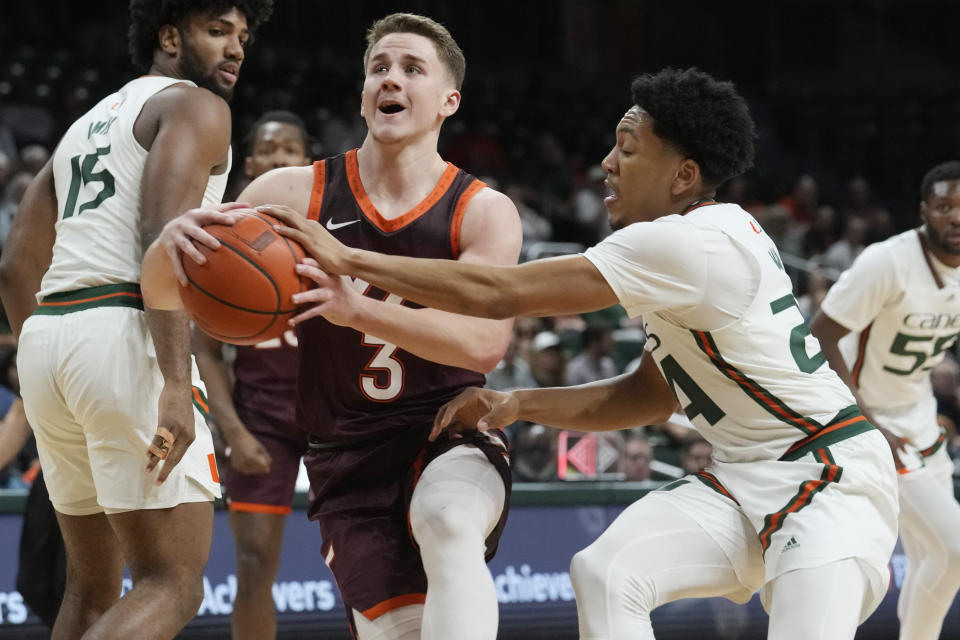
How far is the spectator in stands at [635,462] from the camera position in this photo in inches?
301

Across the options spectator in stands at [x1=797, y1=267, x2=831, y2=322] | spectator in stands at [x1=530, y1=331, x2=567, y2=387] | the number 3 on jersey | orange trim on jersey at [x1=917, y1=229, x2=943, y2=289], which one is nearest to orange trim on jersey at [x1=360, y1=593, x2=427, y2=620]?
the number 3 on jersey

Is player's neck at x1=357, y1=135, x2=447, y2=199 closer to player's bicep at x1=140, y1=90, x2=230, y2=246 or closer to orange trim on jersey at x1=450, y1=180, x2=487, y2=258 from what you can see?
orange trim on jersey at x1=450, y1=180, x2=487, y2=258

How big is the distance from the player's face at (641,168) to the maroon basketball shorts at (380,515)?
2.67 feet

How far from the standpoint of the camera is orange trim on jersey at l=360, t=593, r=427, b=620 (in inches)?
144

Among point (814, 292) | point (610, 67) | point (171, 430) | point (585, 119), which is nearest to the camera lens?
point (171, 430)

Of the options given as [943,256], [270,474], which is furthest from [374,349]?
[943,256]

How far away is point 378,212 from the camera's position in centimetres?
375

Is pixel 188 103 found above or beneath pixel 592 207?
beneath

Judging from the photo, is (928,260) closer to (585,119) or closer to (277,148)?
(277,148)

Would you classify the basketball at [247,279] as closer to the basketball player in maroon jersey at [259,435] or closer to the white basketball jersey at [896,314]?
the basketball player in maroon jersey at [259,435]

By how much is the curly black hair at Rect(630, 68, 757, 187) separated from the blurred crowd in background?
12.9ft

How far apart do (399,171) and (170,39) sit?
0.83 m

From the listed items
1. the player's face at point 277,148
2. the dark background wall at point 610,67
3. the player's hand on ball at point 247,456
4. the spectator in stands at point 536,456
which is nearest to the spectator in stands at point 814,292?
the dark background wall at point 610,67

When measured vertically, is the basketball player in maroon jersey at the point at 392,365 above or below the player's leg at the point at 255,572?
above
